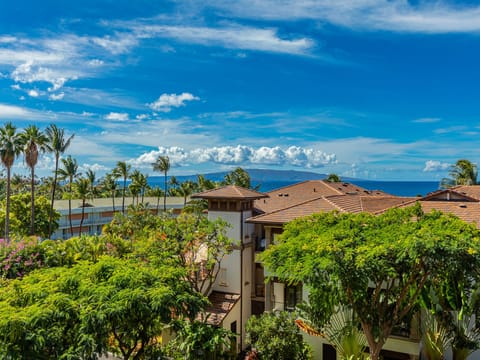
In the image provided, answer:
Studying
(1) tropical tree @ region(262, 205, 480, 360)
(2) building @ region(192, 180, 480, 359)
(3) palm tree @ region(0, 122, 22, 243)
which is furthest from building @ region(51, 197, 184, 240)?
(1) tropical tree @ region(262, 205, 480, 360)

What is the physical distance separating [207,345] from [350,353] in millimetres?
6090

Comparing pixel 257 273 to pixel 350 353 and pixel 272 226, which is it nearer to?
pixel 272 226

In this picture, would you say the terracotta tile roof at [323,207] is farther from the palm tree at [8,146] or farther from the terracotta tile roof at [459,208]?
the palm tree at [8,146]

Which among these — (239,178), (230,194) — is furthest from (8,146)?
(239,178)

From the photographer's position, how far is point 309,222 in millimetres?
16656

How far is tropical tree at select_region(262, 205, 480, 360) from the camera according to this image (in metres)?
12.2

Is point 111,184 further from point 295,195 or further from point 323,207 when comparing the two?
point 323,207

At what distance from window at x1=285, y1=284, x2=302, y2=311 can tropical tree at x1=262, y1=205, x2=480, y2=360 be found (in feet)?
16.7

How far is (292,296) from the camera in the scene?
2164cm

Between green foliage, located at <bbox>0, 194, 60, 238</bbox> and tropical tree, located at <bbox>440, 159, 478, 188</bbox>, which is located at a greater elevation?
tropical tree, located at <bbox>440, 159, 478, 188</bbox>

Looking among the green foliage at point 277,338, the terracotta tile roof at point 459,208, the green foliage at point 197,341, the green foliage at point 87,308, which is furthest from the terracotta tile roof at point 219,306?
the terracotta tile roof at point 459,208

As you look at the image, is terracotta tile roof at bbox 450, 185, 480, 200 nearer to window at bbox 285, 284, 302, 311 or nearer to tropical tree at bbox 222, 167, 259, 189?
window at bbox 285, 284, 302, 311

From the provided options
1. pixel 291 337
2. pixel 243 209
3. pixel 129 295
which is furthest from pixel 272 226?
pixel 129 295

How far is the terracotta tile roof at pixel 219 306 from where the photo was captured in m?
21.6
